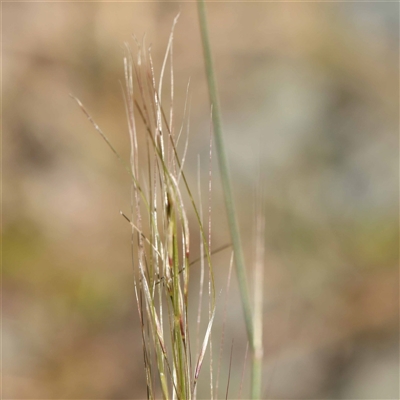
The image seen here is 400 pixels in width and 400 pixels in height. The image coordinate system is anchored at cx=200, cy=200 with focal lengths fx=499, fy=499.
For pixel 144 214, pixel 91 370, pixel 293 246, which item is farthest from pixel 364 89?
pixel 91 370

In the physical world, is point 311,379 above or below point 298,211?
below

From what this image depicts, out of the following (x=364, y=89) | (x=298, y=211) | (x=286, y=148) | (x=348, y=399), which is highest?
(x=364, y=89)

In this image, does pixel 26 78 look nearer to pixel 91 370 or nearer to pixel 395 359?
pixel 91 370

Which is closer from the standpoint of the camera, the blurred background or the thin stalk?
the thin stalk

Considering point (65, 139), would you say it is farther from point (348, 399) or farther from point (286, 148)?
point (348, 399)

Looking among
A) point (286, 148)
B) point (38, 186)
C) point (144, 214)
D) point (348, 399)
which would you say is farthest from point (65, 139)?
point (348, 399)

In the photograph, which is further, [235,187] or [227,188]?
[235,187]

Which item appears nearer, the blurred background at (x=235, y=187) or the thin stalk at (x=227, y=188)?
the thin stalk at (x=227, y=188)

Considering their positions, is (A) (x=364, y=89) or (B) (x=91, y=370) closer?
(B) (x=91, y=370)
